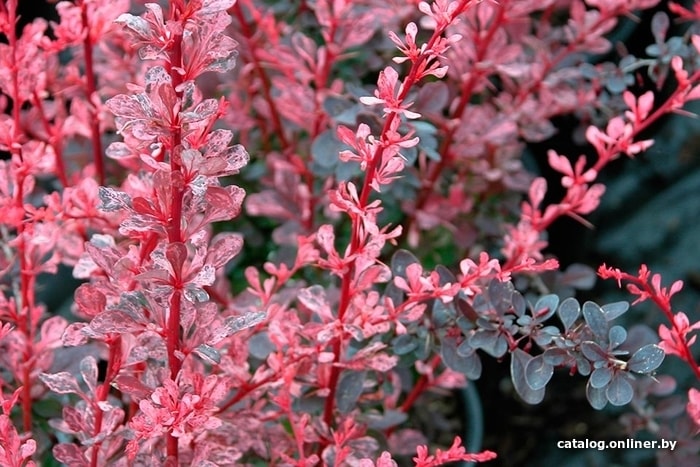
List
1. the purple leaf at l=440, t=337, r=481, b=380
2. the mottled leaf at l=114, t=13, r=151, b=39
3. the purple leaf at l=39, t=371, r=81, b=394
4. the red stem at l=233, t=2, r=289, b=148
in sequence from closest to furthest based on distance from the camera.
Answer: the mottled leaf at l=114, t=13, r=151, b=39 < the purple leaf at l=39, t=371, r=81, b=394 < the purple leaf at l=440, t=337, r=481, b=380 < the red stem at l=233, t=2, r=289, b=148

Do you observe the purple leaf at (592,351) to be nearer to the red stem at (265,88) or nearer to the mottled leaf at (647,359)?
the mottled leaf at (647,359)

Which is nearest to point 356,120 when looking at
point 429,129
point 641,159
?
point 429,129

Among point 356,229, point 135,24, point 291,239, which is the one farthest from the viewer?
point 291,239

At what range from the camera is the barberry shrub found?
0.55m

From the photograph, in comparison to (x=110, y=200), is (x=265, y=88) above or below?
below

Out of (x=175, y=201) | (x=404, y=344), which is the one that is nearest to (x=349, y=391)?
(x=404, y=344)

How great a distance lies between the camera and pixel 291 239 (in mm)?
1049

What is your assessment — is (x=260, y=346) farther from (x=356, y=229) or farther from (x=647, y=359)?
(x=647, y=359)

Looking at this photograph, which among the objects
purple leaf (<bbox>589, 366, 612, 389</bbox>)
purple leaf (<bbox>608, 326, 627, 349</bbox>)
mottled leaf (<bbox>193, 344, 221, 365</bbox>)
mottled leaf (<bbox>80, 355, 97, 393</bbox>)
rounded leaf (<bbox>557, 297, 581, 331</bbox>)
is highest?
mottled leaf (<bbox>193, 344, 221, 365</bbox>)

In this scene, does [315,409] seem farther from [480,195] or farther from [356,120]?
[480,195]

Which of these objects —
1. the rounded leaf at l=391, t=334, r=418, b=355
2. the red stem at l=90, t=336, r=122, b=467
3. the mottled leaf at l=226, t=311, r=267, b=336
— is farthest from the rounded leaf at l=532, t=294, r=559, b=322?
the red stem at l=90, t=336, r=122, b=467

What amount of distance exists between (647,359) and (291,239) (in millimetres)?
527

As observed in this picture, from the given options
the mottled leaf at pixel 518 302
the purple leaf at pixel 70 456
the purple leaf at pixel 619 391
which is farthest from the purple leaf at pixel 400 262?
the purple leaf at pixel 70 456

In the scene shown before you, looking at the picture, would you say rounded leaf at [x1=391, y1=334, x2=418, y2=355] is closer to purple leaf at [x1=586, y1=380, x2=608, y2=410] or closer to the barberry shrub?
the barberry shrub
